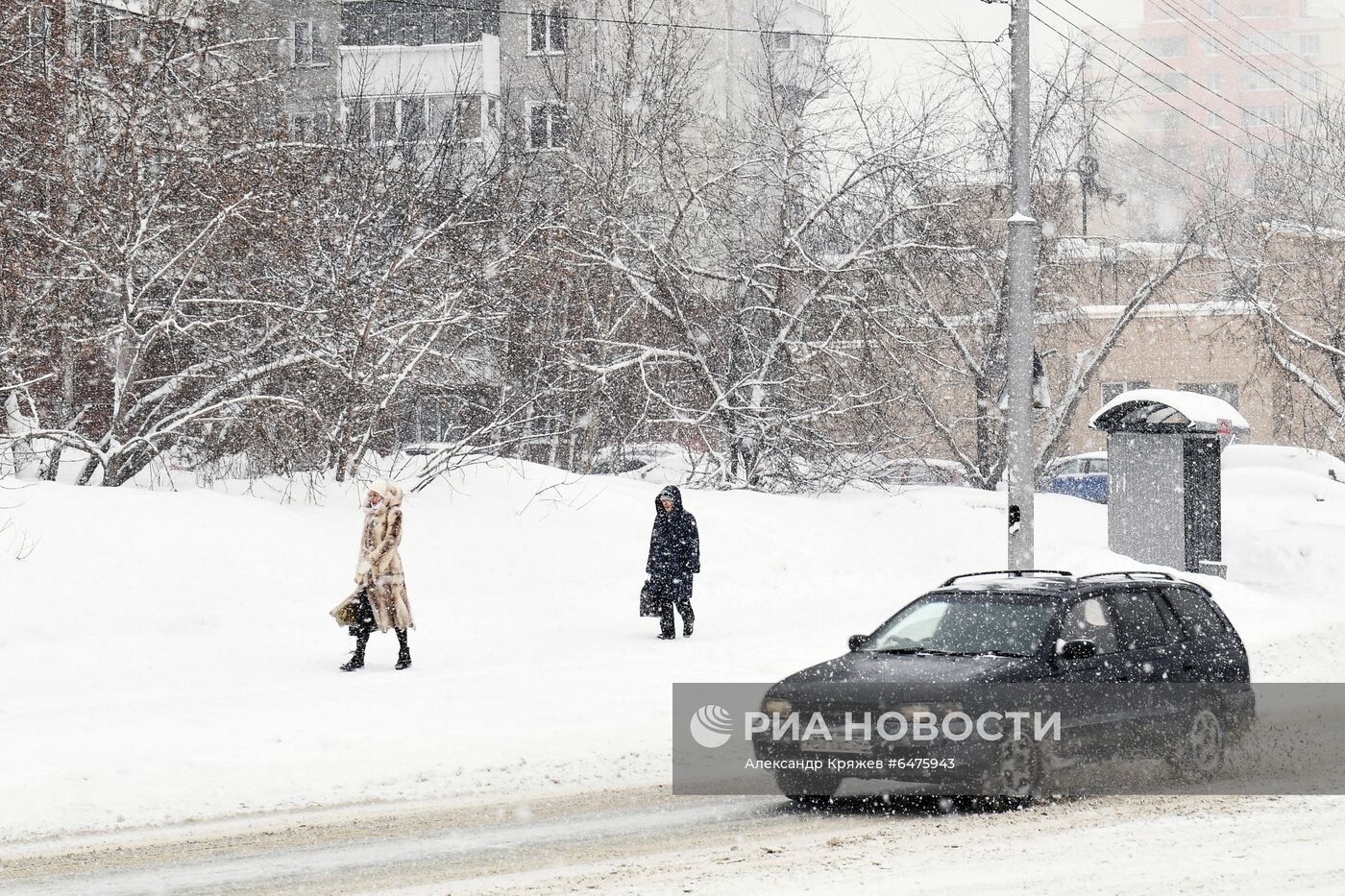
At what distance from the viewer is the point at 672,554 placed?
16.4 meters

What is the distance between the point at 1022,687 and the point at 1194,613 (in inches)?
82.6

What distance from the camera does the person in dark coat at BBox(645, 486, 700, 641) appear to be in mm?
16422

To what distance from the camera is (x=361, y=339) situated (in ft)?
62.0

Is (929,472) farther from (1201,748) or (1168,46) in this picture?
(1168,46)

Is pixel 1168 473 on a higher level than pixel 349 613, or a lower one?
higher

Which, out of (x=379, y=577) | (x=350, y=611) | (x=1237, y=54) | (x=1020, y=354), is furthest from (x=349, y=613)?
(x=1237, y=54)

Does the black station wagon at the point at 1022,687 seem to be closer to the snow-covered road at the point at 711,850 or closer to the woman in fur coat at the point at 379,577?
the snow-covered road at the point at 711,850

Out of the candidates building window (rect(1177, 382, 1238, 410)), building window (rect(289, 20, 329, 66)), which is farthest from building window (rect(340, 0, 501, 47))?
building window (rect(1177, 382, 1238, 410))

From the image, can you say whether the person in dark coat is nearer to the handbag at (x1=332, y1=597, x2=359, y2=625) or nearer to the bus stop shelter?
the handbag at (x1=332, y1=597, x2=359, y2=625)

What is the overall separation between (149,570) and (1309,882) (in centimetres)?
1197

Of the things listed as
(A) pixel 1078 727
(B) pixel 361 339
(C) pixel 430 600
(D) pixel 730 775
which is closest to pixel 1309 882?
(A) pixel 1078 727

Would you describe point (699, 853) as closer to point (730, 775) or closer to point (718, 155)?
point (730, 775)

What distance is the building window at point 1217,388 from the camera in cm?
4509

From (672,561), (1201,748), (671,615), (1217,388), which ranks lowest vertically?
(1201,748)
